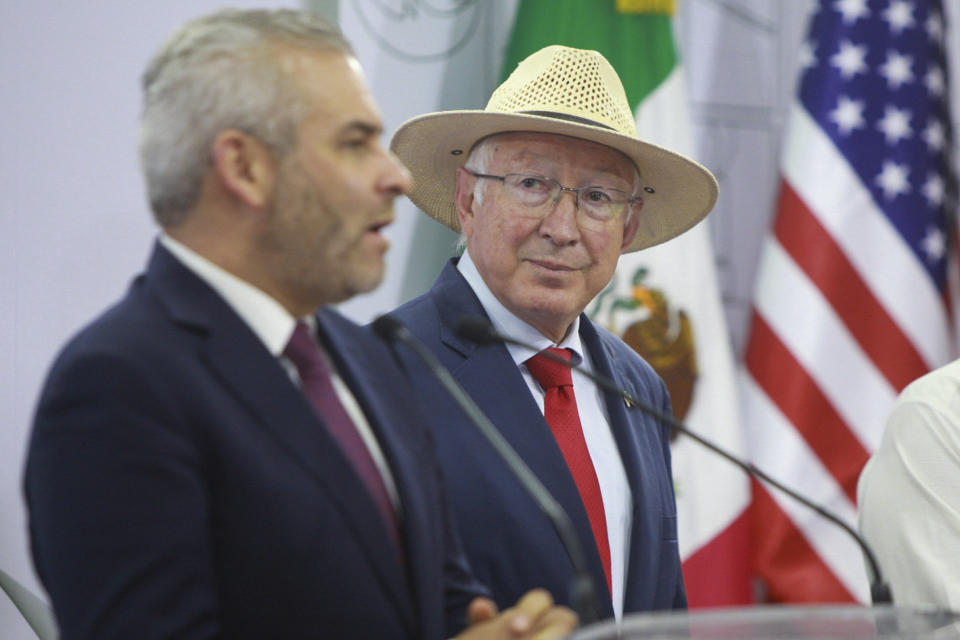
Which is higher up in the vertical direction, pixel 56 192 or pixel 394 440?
pixel 56 192

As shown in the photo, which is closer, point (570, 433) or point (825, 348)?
point (570, 433)

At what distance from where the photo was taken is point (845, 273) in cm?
344

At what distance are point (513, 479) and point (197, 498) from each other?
29.1 inches

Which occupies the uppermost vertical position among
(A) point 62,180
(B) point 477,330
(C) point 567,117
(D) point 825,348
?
(C) point 567,117

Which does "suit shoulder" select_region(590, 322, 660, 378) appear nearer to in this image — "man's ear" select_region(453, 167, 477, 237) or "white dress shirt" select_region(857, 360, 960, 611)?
"man's ear" select_region(453, 167, 477, 237)

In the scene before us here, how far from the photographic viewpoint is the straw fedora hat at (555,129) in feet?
6.37

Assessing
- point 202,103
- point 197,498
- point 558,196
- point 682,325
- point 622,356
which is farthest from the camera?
point 682,325

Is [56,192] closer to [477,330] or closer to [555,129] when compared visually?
[555,129]

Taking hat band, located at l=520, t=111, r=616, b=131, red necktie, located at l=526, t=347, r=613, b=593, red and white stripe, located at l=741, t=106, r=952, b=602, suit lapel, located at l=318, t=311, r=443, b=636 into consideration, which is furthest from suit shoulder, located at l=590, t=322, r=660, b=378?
red and white stripe, located at l=741, t=106, r=952, b=602

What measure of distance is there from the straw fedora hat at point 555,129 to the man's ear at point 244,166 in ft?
2.71

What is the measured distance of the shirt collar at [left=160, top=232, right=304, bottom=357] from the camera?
1125 millimetres

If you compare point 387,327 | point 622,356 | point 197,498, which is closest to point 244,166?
point 387,327

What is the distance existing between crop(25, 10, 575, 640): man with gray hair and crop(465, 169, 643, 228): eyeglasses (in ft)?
2.39

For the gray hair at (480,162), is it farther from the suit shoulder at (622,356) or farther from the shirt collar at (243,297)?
the shirt collar at (243,297)
